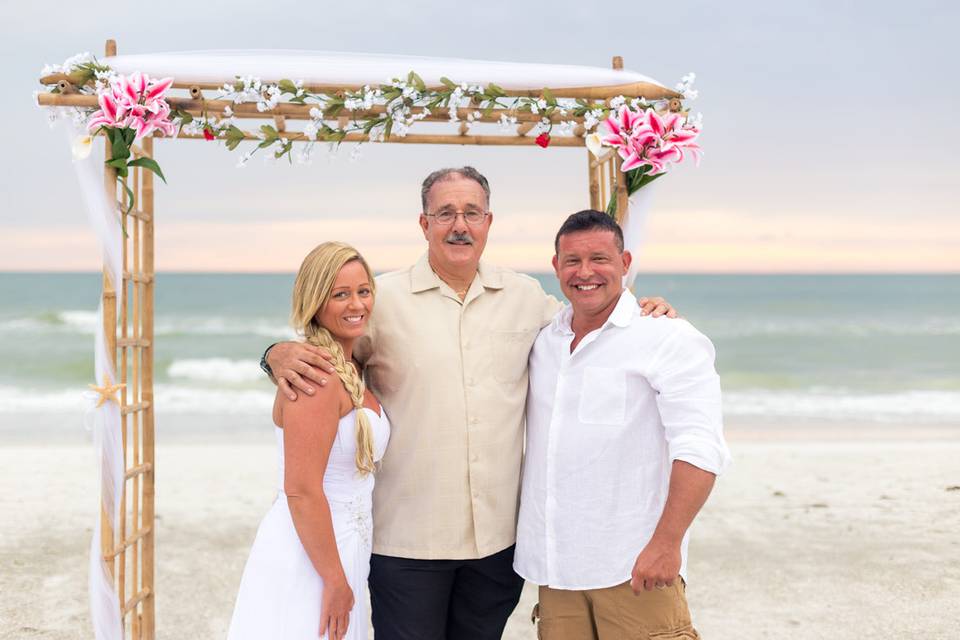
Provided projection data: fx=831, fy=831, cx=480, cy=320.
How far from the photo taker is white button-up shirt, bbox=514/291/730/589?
2.81 meters

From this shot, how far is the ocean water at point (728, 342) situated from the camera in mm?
14914

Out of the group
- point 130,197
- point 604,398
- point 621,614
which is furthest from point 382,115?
point 621,614

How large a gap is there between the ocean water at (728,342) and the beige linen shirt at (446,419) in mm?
10964

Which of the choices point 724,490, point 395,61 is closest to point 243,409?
point 724,490

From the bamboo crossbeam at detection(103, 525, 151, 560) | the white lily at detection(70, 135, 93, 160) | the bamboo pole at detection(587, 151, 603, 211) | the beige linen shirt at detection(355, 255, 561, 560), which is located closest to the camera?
the beige linen shirt at detection(355, 255, 561, 560)

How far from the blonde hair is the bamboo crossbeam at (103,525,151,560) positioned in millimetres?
1494

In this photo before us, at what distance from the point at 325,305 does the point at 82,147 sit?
1349 millimetres

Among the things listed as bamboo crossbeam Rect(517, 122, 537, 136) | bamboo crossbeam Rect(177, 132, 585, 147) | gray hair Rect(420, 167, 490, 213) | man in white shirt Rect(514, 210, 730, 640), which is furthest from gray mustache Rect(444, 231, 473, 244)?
bamboo crossbeam Rect(517, 122, 537, 136)

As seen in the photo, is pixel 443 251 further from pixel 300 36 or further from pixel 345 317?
pixel 300 36

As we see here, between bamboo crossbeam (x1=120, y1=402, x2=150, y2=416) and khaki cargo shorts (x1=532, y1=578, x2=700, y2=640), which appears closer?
khaki cargo shorts (x1=532, y1=578, x2=700, y2=640)

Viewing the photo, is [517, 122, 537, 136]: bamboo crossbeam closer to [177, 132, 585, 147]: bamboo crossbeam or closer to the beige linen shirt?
[177, 132, 585, 147]: bamboo crossbeam

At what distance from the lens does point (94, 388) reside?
3400mm

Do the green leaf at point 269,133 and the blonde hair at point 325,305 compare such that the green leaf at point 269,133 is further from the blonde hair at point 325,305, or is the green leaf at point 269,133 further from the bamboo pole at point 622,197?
the bamboo pole at point 622,197

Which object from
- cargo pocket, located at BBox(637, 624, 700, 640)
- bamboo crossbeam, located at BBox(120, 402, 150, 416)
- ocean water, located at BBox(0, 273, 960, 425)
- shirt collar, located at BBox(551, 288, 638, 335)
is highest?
shirt collar, located at BBox(551, 288, 638, 335)
